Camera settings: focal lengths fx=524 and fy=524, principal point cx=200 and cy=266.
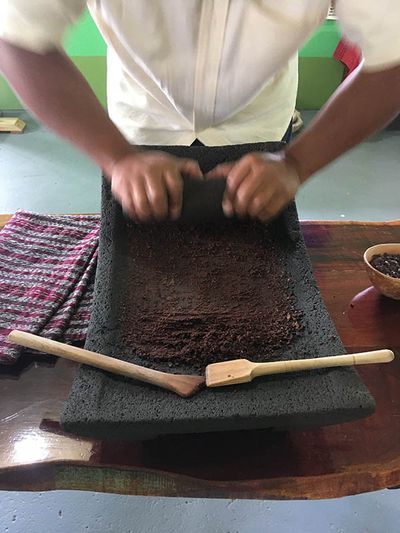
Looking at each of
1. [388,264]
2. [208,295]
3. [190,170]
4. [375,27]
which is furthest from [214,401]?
[375,27]

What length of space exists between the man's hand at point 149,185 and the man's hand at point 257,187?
5 centimetres

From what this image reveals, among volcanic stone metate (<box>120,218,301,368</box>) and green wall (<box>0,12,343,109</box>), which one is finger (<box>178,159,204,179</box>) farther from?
green wall (<box>0,12,343,109</box>)

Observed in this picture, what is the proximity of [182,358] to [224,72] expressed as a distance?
20.0 inches

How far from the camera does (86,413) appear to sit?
563mm

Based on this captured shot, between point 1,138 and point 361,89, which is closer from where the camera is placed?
point 361,89

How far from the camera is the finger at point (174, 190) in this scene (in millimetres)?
684

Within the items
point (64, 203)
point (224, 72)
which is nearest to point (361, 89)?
point (224, 72)

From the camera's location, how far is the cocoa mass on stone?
0.86 m

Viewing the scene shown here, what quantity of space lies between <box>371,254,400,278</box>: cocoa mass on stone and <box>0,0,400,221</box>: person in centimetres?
21

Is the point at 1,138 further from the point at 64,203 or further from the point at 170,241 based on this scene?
the point at 170,241

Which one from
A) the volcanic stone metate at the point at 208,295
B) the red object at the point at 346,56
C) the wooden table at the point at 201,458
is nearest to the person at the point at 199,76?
the volcanic stone metate at the point at 208,295

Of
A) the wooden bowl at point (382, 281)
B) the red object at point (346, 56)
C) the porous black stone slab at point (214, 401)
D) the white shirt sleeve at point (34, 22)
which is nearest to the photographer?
the porous black stone slab at point (214, 401)

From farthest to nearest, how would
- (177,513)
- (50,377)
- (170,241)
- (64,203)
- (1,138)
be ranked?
(1,138)
(64,203)
(177,513)
(170,241)
(50,377)

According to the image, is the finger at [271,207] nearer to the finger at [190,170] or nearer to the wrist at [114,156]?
the finger at [190,170]
